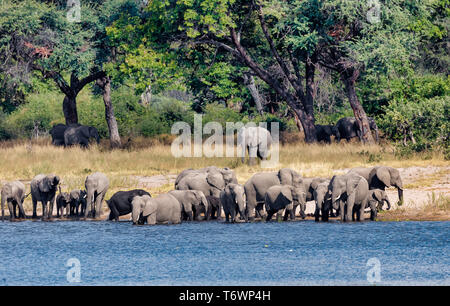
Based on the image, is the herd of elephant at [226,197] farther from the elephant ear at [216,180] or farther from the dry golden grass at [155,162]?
the dry golden grass at [155,162]

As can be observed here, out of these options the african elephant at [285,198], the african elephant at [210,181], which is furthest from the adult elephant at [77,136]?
the african elephant at [285,198]

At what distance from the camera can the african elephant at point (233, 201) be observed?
70.3 feet

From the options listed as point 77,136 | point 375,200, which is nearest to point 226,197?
point 375,200

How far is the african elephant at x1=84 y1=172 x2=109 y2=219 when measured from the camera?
22.8 metres

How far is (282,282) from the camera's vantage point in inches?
621

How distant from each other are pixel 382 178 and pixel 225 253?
19.2ft

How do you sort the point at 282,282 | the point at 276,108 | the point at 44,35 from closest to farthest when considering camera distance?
the point at 282,282
the point at 44,35
the point at 276,108

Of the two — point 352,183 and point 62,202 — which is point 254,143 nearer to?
point 62,202

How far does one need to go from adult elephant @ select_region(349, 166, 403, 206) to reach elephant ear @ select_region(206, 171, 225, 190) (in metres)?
3.39

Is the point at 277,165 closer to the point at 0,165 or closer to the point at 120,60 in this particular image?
the point at 0,165

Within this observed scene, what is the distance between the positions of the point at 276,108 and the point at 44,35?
49.9 ft

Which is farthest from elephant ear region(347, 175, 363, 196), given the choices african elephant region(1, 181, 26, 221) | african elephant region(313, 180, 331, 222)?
african elephant region(1, 181, 26, 221)
